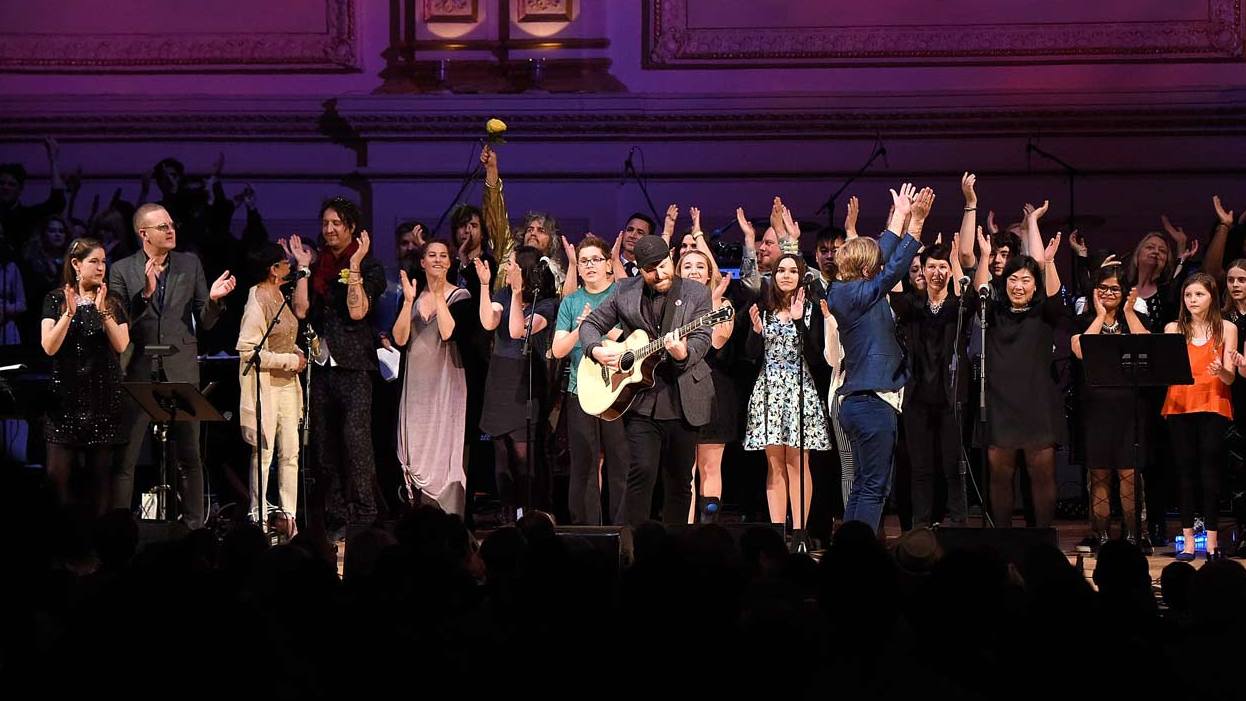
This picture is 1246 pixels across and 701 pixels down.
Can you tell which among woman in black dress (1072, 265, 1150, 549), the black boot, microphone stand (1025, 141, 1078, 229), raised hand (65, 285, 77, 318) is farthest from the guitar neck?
microphone stand (1025, 141, 1078, 229)

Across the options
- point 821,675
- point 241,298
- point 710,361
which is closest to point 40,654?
point 821,675

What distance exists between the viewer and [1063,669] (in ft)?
10.2

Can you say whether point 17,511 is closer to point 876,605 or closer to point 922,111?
point 876,605

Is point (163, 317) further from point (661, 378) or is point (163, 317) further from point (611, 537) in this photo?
point (611, 537)

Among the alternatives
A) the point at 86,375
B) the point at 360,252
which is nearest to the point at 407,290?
the point at 360,252

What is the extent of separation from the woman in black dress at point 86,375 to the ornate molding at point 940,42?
491 cm

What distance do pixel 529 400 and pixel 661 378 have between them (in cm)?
121

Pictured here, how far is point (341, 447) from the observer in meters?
8.55

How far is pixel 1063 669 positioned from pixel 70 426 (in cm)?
600

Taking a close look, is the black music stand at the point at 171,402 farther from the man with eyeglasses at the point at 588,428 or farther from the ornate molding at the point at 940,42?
the ornate molding at the point at 940,42

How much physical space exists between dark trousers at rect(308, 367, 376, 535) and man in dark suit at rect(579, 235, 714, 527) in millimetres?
1870

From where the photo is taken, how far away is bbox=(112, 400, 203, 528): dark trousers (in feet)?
26.0

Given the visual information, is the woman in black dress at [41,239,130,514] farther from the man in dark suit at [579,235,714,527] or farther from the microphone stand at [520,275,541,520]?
the man in dark suit at [579,235,714,527]

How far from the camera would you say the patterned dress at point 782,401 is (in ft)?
26.0
